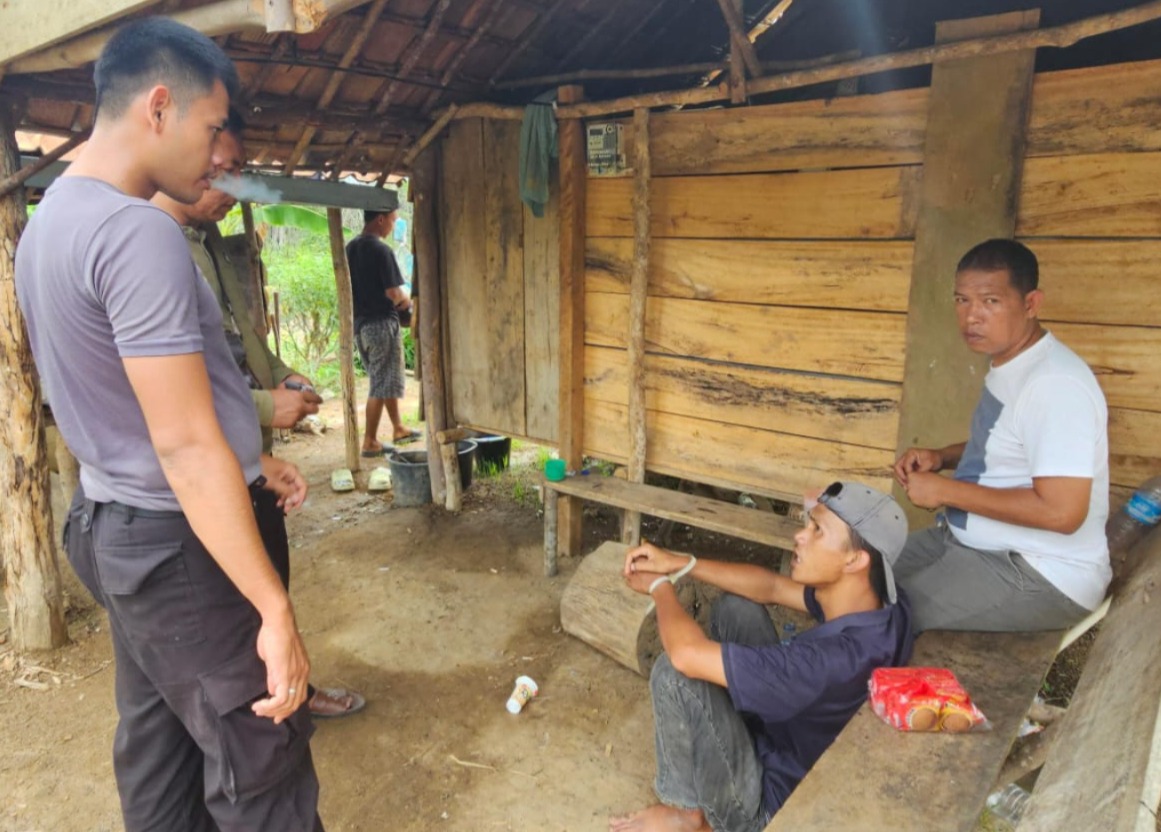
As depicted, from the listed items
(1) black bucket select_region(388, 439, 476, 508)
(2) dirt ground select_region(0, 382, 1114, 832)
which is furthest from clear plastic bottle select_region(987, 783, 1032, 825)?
(1) black bucket select_region(388, 439, 476, 508)

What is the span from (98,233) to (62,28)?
1810 millimetres

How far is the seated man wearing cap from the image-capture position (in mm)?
1951

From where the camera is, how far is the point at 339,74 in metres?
4.09

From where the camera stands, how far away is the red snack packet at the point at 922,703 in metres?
1.80

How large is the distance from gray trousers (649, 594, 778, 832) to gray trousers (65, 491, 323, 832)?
1.03m

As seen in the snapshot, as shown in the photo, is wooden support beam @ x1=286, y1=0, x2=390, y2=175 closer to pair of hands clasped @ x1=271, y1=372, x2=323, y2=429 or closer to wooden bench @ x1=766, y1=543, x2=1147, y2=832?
pair of hands clasped @ x1=271, y1=372, x2=323, y2=429

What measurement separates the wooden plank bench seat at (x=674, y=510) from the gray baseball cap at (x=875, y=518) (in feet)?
4.88

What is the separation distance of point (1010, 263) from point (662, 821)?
2179 mm

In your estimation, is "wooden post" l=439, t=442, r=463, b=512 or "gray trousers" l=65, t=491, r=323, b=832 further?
"wooden post" l=439, t=442, r=463, b=512

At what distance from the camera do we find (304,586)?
4.50m

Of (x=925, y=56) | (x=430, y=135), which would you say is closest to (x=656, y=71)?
(x=925, y=56)

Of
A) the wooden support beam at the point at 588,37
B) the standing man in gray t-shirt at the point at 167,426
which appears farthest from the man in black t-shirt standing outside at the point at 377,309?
the standing man in gray t-shirt at the point at 167,426

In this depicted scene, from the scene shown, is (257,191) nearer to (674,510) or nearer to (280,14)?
(280,14)

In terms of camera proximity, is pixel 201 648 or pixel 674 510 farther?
pixel 674 510
